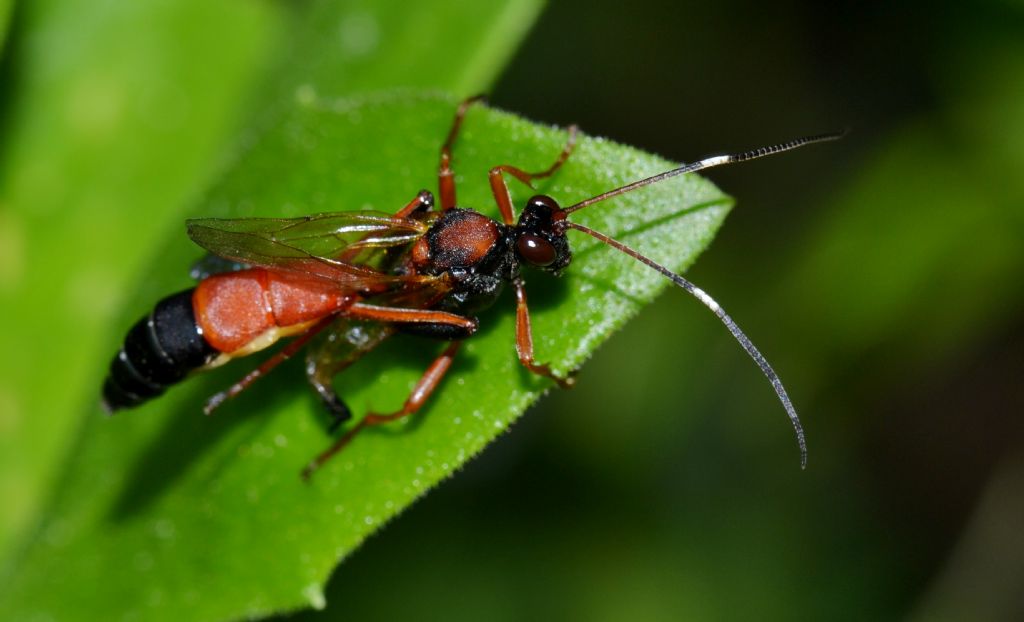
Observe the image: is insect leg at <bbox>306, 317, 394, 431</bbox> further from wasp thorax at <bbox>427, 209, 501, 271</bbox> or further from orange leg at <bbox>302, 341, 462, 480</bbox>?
wasp thorax at <bbox>427, 209, 501, 271</bbox>

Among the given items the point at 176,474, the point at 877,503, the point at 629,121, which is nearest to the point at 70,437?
the point at 176,474

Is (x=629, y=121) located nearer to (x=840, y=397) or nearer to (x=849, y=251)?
(x=849, y=251)

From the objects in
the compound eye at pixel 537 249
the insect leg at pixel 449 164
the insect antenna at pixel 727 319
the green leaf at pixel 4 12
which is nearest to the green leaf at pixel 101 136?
the insect leg at pixel 449 164

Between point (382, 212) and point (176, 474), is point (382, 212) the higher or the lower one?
the higher one

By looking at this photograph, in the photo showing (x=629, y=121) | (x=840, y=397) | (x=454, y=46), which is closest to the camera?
(x=454, y=46)

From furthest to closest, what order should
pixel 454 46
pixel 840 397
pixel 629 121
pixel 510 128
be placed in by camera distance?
1. pixel 629 121
2. pixel 840 397
3. pixel 454 46
4. pixel 510 128

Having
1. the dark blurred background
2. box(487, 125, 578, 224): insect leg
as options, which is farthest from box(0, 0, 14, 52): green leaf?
the dark blurred background

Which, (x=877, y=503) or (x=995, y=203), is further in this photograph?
(x=877, y=503)

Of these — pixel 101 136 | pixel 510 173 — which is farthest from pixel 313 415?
pixel 101 136
